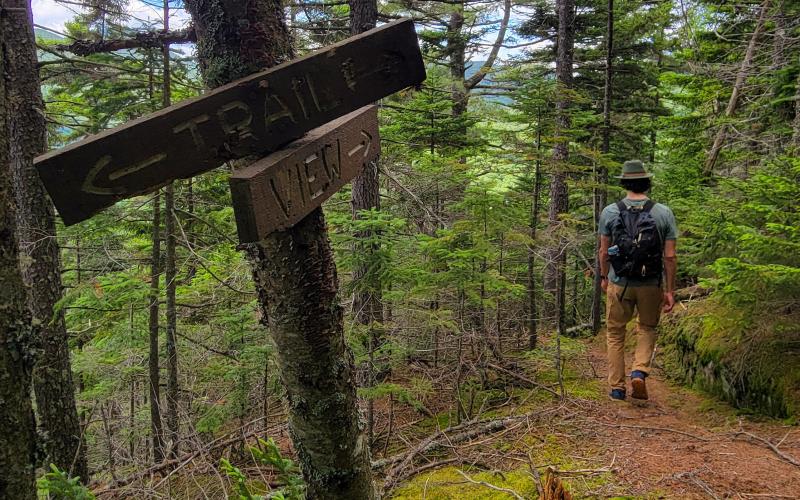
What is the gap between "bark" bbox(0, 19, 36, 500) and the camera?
2.04 metres

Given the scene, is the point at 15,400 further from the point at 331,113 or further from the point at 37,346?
the point at 331,113

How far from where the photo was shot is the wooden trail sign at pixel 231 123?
4.96 feet

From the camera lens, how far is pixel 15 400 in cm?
208

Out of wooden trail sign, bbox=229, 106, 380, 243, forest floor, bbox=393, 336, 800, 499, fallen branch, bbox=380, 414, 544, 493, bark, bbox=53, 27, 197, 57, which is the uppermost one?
bark, bbox=53, 27, 197, 57

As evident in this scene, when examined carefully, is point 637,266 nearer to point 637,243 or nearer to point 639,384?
point 637,243

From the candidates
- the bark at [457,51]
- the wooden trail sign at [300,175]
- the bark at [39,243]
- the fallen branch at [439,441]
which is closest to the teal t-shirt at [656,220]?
the fallen branch at [439,441]

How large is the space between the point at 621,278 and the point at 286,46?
4.42 m

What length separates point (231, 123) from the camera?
1.75 metres

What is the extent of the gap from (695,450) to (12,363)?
15.3 ft

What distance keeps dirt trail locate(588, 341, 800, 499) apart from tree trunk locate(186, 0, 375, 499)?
2113mm

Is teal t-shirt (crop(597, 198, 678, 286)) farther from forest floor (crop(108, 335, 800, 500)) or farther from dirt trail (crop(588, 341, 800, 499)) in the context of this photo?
dirt trail (crop(588, 341, 800, 499))

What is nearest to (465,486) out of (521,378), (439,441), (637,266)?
(439,441)

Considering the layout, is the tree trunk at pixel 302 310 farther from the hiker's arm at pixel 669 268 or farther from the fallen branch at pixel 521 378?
the hiker's arm at pixel 669 268

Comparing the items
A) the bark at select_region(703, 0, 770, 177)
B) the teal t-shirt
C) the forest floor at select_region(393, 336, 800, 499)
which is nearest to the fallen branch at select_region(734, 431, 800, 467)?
the forest floor at select_region(393, 336, 800, 499)
